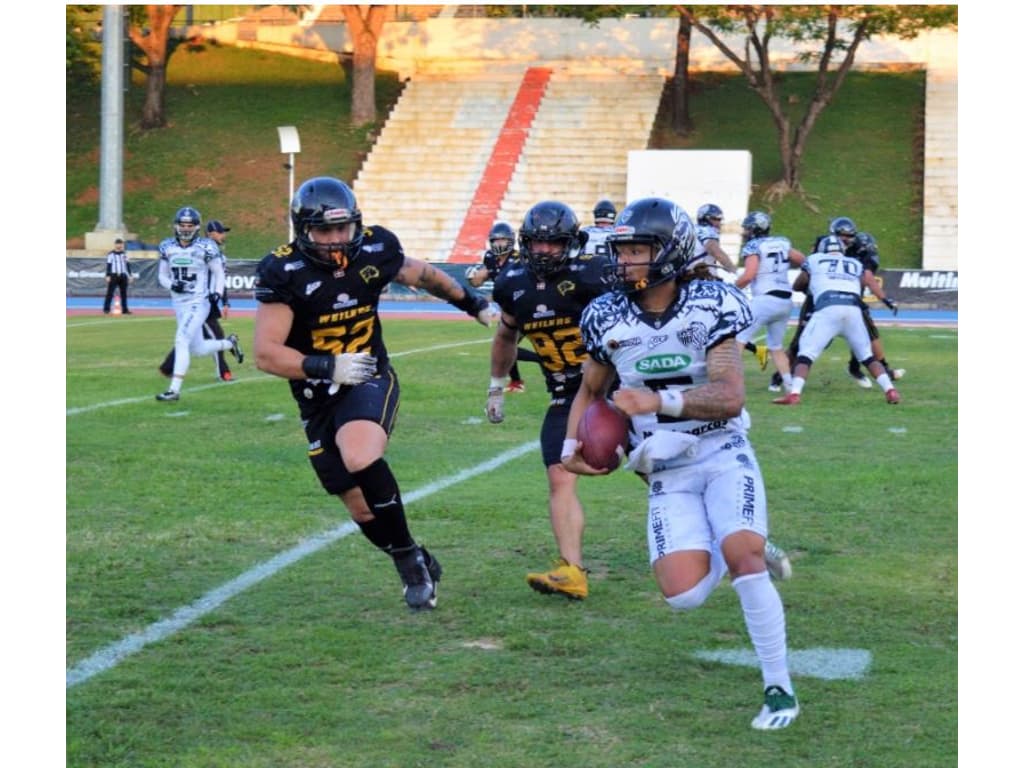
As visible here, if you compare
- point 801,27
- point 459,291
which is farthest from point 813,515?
point 801,27

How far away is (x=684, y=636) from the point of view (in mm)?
5938

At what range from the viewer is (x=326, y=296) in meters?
6.48

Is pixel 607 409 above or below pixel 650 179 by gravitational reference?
below

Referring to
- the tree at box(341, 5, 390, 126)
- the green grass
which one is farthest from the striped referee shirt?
the tree at box(341, 5, 390, 126)

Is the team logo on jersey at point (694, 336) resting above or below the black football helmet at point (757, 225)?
below

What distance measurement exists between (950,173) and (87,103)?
27.3 m

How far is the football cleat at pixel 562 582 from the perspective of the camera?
651cm

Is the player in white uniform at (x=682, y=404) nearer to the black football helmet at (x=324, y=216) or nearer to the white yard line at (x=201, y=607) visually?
the black football helmet at (x=324, y=216)

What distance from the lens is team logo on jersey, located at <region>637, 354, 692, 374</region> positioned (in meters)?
5.32

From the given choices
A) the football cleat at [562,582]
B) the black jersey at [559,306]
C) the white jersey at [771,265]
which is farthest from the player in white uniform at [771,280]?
the football cleat at [562,582]

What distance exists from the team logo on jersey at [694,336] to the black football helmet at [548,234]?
1.67m

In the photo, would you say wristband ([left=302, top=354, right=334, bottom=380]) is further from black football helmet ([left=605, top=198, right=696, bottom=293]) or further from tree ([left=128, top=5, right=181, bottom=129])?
tree ([left=128, top=5, right=181, bottom=129])

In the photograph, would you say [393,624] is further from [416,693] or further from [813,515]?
[813,515]

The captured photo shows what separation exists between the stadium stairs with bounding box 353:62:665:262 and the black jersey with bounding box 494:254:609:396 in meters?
30.1
